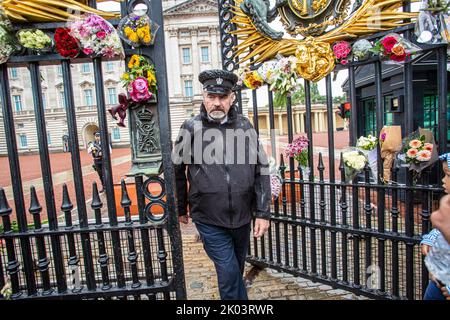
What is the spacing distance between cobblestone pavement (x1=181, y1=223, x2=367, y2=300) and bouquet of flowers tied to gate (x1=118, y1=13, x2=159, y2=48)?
2.66m

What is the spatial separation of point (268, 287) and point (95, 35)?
305cm

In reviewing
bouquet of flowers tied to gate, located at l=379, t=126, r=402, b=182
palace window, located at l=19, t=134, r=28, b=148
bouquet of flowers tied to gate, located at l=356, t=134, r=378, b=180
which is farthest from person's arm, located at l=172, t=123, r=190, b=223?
palace window, located at l=19, t=134, r=28, b=148

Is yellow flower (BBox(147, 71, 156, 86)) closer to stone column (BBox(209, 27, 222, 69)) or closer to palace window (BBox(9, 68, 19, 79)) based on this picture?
palace window (BBox(9, 68, 19, 79))

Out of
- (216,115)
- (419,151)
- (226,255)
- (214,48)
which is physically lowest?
(226,255)

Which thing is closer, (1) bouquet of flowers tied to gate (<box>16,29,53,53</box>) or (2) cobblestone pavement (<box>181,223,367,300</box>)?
(1) bouquet of flowers tied to gate (<box>16,29,53,53</box>)

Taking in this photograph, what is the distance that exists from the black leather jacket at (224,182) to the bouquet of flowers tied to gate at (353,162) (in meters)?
0.85

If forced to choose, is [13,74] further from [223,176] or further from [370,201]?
[370,201]

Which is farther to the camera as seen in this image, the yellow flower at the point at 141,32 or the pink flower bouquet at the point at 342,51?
the pink flower bouquet at the point at 342,51

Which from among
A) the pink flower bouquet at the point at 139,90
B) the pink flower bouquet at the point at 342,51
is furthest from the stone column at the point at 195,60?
the pink flower bouquet at the point at 139,90

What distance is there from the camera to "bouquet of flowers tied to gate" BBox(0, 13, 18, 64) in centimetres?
204

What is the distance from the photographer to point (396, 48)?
2383 mm

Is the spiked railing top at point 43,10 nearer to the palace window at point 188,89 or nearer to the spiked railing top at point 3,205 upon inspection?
the spiked railing top at point 3,205

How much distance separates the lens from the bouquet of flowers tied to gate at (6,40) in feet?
6.68

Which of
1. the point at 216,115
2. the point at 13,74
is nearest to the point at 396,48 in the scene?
the point at 216,115
